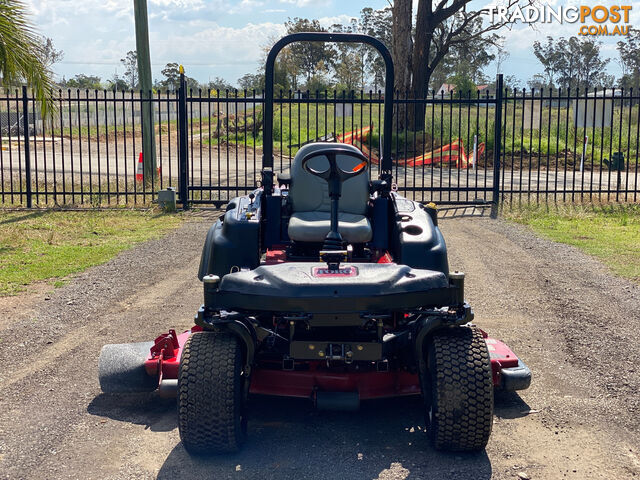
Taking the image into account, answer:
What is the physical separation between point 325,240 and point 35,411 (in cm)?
207

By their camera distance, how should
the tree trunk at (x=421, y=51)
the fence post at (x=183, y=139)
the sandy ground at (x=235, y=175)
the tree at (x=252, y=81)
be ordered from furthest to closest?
1. the tree at (x=252, y=81)
2. the tree trunk at (x=421, y=51)
3. the sandy ground at (x=235, y=175)
4. the fence post at (x=183, y=139)

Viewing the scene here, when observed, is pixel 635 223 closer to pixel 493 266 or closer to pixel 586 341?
pixel 493 266

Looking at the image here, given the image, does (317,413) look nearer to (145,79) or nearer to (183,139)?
(183,139)

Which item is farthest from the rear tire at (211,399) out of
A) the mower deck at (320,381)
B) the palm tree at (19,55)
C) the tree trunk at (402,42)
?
the tree trunk at (402,42)

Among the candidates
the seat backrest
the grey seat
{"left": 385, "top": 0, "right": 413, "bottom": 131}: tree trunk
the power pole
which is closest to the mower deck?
the grey seat

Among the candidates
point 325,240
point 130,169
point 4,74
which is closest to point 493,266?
point 325,240

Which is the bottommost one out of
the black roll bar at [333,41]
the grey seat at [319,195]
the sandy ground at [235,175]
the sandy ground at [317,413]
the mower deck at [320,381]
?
the sandy ground at [317,413]

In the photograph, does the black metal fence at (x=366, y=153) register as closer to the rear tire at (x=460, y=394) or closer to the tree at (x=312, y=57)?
the rear tire at (x=460, y=394)

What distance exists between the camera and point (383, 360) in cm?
448

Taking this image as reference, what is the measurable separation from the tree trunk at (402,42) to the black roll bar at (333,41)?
50.9 feet

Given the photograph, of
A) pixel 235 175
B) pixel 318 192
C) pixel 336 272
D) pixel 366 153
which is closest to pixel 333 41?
pixel 318 192

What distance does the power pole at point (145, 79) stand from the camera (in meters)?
15.4

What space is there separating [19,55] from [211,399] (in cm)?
822

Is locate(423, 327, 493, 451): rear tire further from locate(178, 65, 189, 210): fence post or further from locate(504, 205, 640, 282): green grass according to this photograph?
locate(178, 65, 189, 210): fence post
